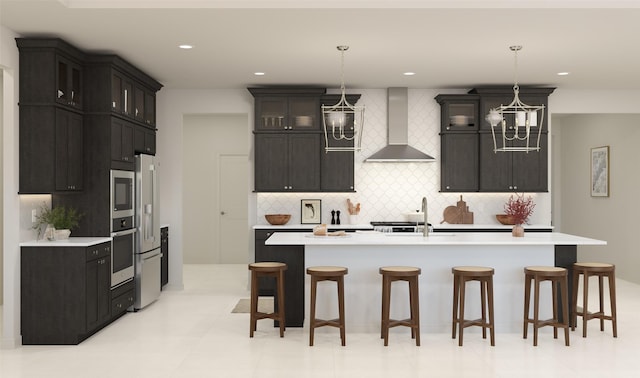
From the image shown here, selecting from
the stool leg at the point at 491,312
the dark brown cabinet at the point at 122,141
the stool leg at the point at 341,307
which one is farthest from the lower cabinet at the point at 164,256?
the stool leg at the point at 491,312

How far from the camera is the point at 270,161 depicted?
841cm

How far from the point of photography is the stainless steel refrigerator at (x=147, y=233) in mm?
7070

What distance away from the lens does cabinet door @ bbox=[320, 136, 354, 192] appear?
847 centimetres

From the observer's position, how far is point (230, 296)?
8109mm

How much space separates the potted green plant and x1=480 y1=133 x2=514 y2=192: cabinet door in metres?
5.26

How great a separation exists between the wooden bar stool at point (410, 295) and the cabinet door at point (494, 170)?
10.7 feet

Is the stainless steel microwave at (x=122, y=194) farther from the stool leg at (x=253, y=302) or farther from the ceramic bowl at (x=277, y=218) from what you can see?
the ceramic bowl at (x=277, y=218)

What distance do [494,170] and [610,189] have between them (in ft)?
7.83

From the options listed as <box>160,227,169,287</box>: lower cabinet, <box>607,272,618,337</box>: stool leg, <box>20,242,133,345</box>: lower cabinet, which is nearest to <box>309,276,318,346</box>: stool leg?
<box>20,242,133,345</box>: lower cabinet

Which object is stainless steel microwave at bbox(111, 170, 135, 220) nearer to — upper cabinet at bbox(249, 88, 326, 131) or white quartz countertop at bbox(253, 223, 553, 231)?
white quartz countertop at bbox(253, 223, 553, 231)

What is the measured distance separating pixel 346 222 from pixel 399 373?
416 centimetres

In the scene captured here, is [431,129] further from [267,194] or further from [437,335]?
[437,335]

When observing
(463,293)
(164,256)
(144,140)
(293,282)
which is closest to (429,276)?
(463,293)

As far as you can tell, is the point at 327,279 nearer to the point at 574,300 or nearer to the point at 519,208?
the point at 574,300
